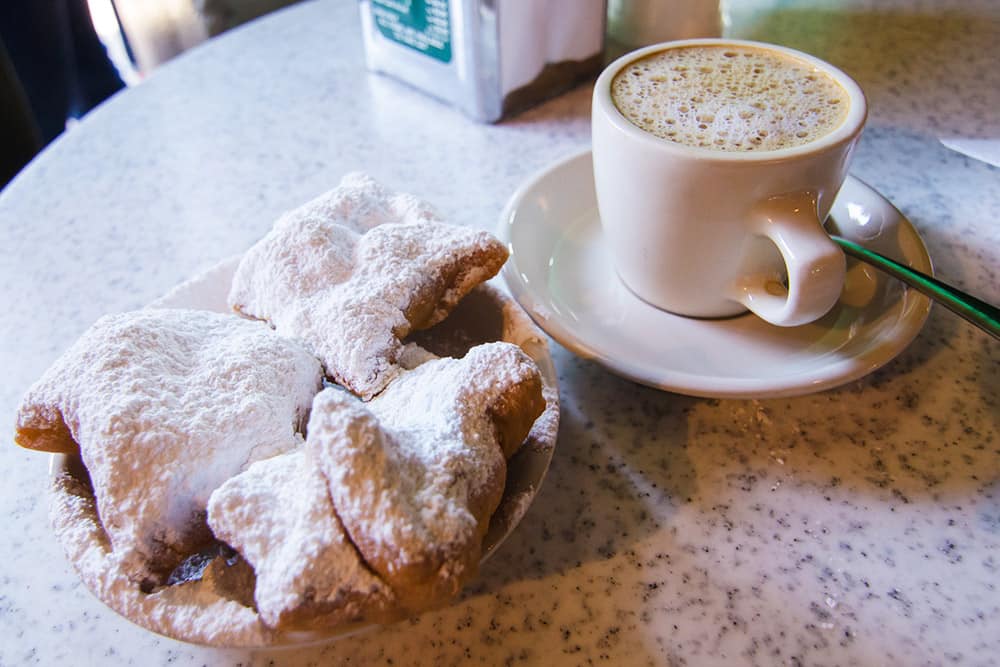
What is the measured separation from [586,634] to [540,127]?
28.5 inches

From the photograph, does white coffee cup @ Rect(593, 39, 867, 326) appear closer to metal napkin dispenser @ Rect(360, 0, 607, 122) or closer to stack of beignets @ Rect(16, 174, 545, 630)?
stack of beignets @ Rect(16, 174, 545, 630)

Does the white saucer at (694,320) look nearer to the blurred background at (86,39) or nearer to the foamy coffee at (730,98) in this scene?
the foamy coffee at (730,98)

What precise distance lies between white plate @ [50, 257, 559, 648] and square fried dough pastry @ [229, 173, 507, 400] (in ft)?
0.11

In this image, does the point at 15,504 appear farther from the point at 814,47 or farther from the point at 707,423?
the point at 814,47

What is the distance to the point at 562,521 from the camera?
0.56 m

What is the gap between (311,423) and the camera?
432mm

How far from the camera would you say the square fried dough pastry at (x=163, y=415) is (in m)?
0.45

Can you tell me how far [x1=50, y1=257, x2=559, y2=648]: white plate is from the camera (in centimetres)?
42

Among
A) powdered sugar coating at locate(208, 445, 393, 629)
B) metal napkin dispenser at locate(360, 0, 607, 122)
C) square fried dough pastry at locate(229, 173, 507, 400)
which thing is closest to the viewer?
powdered sugar coating at locate(208, 445, 393, 629)

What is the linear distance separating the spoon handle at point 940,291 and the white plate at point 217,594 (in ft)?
1.05

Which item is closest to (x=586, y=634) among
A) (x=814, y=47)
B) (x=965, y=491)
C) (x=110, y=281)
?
(x=965, y=491)

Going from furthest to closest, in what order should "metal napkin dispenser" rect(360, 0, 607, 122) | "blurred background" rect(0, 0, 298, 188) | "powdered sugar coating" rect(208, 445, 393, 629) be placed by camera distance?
1. "blurred background" rect(0, 0, 298, 188)
2. "metal napkin dispenser" rect(360, 0, 607, 122)
3. "powdered sugar coating" rect(208, 445, 393, 629)

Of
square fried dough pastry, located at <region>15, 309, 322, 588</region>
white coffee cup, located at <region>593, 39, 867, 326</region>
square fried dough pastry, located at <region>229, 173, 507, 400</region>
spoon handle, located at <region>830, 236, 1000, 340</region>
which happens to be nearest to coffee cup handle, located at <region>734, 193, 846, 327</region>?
white coffee cup, located at <region>593, 39, 867, 326</region>

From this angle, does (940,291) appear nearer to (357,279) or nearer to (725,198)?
(725,198)
